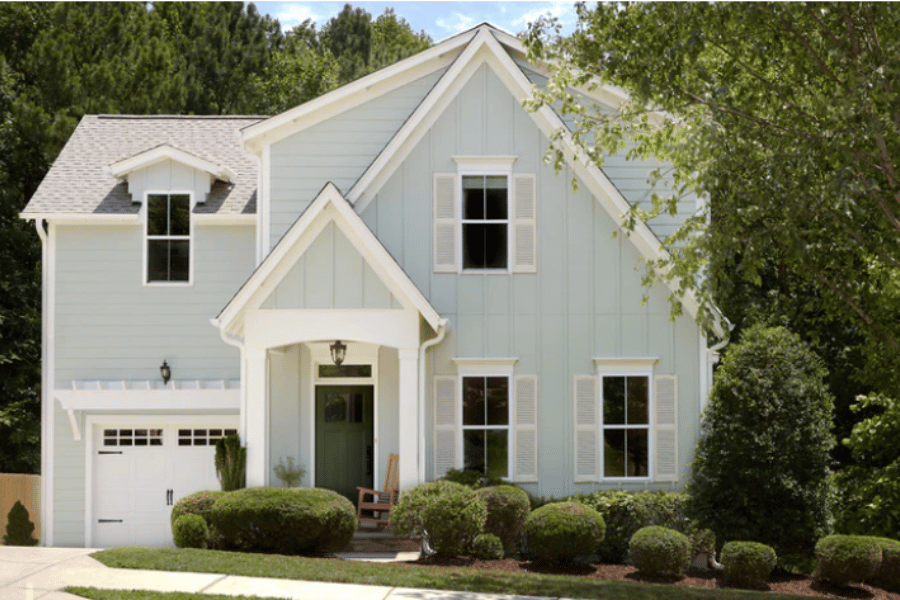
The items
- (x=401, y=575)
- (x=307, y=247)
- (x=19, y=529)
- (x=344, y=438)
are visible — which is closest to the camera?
(x=401, y=575)

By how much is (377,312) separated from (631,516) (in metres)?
4.73

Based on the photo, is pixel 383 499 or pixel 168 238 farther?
pixel 168 238

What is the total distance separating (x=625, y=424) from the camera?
1752 centimetres

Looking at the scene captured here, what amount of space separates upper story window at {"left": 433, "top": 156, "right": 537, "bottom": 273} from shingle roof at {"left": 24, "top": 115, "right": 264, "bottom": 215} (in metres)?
3.94

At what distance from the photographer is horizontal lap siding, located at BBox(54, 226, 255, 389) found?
19500 millimetres

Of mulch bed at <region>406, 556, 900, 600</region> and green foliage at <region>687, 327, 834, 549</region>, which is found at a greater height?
green foliage at <region>687, 327, 834, 549</region>

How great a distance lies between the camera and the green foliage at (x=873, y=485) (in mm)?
17078

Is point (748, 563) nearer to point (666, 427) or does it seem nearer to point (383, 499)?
point (666, 427)

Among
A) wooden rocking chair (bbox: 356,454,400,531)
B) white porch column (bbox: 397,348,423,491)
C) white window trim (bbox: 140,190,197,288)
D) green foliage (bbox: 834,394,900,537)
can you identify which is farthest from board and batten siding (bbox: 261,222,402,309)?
green foliage (bbox: 834,394,900,537)

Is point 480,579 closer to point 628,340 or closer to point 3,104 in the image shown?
point 628,340

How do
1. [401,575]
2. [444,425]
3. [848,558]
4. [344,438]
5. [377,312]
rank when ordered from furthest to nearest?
[344,438] → [444,425] → [377,312] → [848,558] → [401,575]

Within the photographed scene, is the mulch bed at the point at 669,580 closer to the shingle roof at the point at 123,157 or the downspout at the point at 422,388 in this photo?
the downspout at the point at 422,388

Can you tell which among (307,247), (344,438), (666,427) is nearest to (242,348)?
(307,247)

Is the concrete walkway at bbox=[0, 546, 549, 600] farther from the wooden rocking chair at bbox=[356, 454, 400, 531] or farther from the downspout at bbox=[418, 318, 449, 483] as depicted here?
the wooden rocking chair at bbox=[356, 454, 400, 531]
